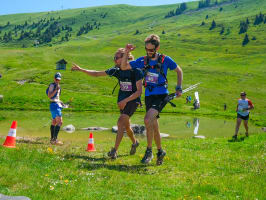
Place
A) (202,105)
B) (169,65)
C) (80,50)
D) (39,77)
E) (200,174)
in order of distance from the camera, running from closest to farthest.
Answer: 1. (200,174)
2. (169,65)
3. (202,105)
4. (39,77)
5. (80,50)

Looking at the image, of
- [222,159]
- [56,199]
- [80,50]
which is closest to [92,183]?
[56,199]

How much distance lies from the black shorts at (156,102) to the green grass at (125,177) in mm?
1838

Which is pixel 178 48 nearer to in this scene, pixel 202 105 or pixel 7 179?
pixel 202 105

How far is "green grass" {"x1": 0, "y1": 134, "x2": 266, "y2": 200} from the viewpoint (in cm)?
651

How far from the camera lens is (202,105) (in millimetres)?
61594

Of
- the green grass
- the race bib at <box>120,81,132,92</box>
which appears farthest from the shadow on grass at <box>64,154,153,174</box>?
the race bib at <box>120,81,132,92</box>

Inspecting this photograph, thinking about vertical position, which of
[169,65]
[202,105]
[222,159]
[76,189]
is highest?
[169,65]

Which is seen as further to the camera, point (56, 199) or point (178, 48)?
point (178, 48)

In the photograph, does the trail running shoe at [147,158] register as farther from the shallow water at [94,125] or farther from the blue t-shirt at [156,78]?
the shallow water at [94,125]

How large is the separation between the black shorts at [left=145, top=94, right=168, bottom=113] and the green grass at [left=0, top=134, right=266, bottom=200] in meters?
1.84

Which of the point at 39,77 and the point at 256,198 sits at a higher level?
the point at 256,198

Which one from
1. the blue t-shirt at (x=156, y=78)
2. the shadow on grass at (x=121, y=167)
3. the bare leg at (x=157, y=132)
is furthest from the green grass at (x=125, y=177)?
the blue t-shirt at (x=156, y=78)

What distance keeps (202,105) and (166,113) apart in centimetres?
1531

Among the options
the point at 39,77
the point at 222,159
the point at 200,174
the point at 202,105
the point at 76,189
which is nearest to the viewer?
the point at 76,189
